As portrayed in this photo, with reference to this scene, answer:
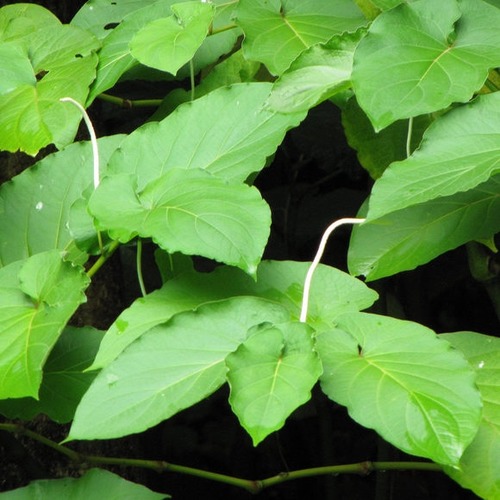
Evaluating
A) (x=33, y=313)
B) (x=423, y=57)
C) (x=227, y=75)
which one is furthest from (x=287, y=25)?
(x=33, y=313)

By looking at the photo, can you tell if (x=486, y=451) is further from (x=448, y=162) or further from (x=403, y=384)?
(x=448, y=162)

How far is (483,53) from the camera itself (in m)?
0.77

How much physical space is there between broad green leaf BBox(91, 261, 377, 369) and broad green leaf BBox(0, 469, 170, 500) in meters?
0.17

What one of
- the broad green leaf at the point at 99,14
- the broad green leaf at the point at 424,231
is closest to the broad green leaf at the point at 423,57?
the broad green leaf at the point at 424,231

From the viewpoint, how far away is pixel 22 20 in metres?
1.09

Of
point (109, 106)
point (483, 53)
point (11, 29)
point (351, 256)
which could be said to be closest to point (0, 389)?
point (351, 256)

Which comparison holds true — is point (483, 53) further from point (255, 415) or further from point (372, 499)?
point (372, 499)

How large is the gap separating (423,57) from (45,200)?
15.2 inches

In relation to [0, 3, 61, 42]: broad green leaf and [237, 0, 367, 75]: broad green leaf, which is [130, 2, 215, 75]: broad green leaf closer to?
[237, 0, 367, 75]: broad green leaf

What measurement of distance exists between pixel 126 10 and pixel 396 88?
489mm

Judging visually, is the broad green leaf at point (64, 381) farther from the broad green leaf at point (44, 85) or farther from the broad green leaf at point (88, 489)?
the broad green leaf at point (44, 85)

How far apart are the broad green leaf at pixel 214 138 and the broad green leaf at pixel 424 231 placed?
0.13 metres

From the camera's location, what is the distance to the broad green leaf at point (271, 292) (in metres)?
0.71

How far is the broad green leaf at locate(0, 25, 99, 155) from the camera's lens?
2.89 ft
